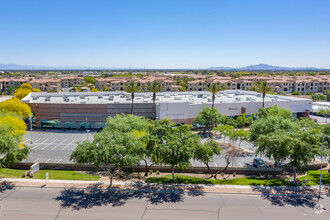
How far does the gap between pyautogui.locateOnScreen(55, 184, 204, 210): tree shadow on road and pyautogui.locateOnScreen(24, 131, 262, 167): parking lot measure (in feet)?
33.0

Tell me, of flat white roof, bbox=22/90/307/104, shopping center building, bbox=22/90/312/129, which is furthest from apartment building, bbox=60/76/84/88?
shopping center building, bbox=22/90/312/129

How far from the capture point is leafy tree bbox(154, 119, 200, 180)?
27938 millimetres

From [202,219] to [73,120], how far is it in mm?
46180

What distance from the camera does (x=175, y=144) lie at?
91.8ft

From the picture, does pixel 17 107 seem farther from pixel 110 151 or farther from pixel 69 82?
pixel 69 82

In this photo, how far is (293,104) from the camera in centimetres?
6750

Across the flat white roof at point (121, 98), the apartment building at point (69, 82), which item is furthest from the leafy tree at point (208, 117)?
the apartment building at point (69, 82)

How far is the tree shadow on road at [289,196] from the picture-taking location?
25281 millimetres

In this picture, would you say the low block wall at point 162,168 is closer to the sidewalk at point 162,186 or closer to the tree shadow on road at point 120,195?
the sidewalk at point 162,186

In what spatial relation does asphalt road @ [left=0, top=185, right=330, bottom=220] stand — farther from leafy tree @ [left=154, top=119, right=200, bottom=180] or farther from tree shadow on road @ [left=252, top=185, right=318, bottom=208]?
leafy tree @ [left=154, top=119, right=200, bottom=180]

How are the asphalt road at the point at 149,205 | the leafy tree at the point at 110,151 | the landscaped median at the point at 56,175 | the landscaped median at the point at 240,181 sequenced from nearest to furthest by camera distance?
the asphalt road at the point at 149,205, the leafy tree at the point at 110,151, the landscaped median at the point at 240,181, the landscaped median at the point at 56,175

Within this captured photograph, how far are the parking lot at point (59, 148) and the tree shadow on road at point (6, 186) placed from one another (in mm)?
5119

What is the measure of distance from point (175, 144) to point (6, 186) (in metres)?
20.3

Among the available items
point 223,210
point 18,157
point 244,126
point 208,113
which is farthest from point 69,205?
point 244,126
